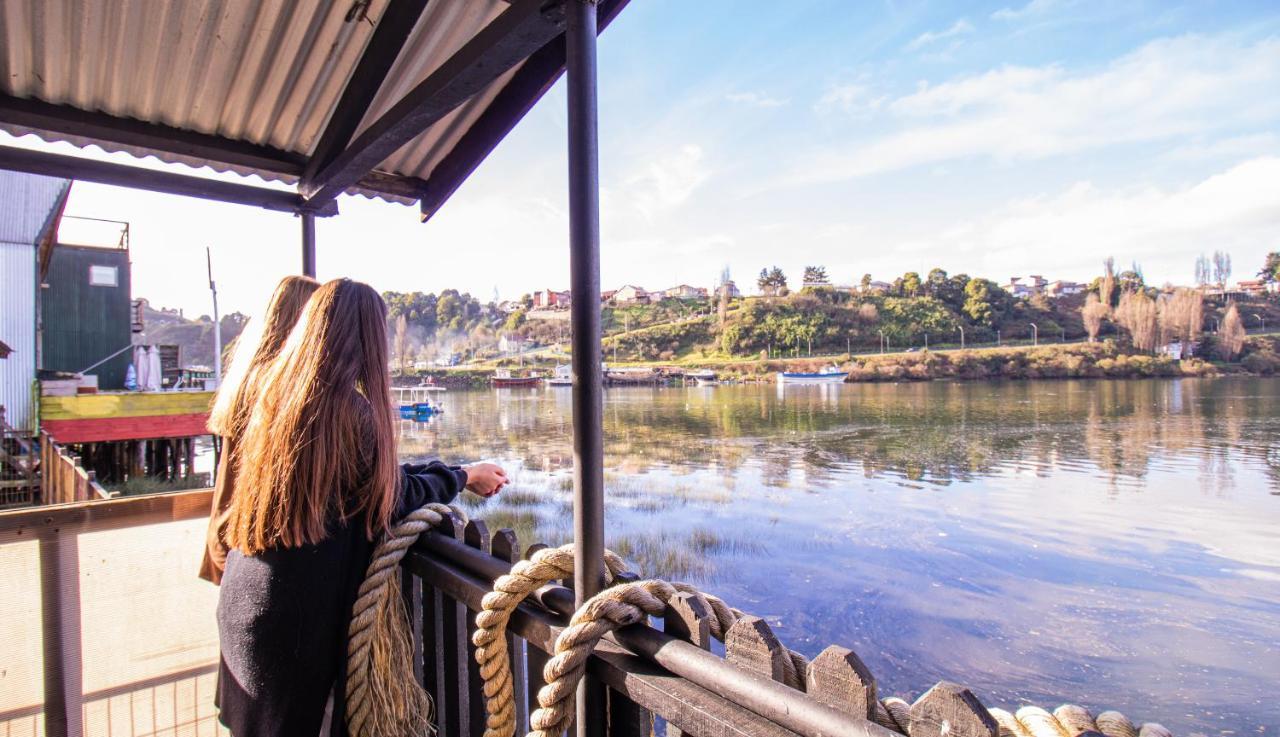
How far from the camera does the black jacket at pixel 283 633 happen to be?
124cm

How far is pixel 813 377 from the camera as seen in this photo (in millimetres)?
70000

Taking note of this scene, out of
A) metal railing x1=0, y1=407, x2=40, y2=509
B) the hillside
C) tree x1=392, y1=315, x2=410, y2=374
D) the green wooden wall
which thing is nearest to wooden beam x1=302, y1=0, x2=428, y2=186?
metal railing x1=0, y1=407, x2=40, y2=509

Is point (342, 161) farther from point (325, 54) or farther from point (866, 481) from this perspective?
point (866, 481)

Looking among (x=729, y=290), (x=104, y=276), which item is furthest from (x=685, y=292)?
(x=104, y=276)

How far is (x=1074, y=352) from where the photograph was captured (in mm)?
70438

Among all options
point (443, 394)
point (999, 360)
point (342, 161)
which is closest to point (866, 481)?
point (342, 161)

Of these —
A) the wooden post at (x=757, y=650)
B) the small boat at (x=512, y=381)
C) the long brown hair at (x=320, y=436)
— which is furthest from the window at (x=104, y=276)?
the small boat at (x=512, y=381)

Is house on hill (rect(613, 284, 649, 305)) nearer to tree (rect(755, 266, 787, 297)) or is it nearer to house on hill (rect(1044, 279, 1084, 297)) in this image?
tree (rect(755, 266, 787, 297))

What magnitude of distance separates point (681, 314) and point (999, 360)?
4766cm

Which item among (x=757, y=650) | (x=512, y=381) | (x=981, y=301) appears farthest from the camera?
(x=981, y=301)

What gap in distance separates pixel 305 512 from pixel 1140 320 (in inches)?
3742

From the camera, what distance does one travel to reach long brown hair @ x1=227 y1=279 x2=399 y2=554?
1226 mm

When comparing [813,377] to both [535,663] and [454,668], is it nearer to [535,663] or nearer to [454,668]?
[454,668]

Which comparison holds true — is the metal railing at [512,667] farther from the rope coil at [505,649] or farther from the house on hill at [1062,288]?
the house on hill at [1062,288]
